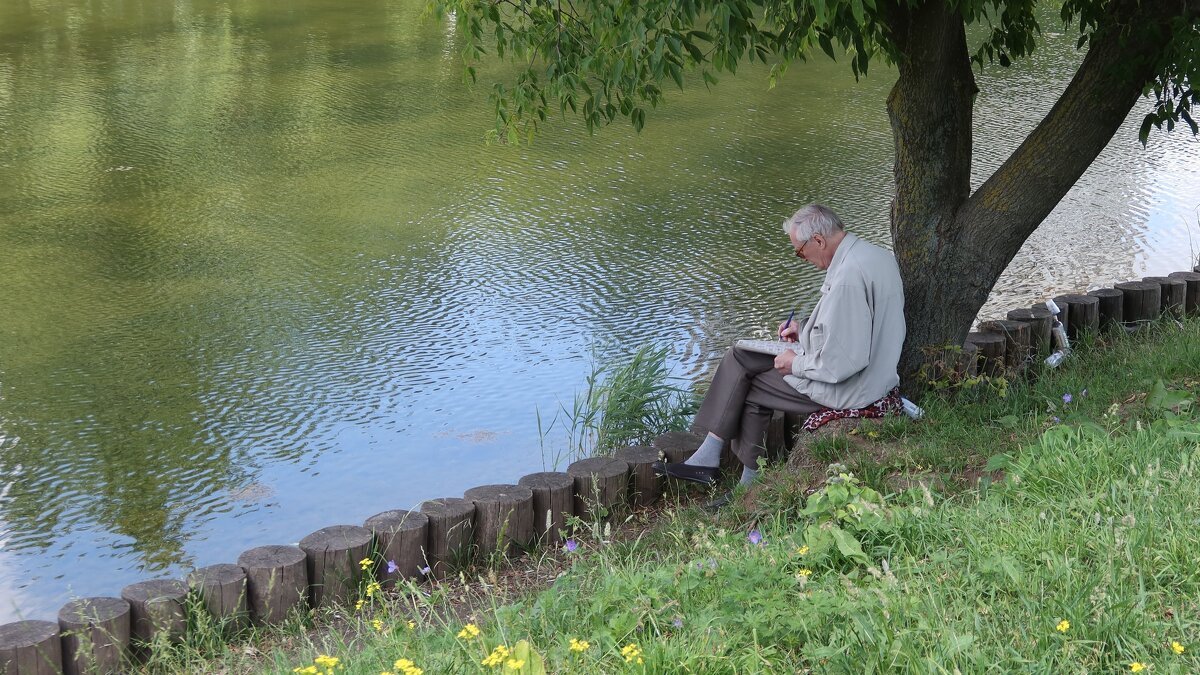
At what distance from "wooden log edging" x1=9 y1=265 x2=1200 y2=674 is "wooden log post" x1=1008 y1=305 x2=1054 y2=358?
60 centimetres

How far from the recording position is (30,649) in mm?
3537

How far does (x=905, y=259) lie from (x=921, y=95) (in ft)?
2.39

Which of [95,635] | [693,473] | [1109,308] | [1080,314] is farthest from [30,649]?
[1109,308]

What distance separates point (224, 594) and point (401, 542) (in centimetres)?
62

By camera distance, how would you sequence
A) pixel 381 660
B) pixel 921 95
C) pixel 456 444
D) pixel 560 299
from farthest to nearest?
pixel 560 299, pixel 456 444, pixel 921 95, pixel 381 660

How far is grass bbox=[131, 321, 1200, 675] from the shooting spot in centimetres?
258

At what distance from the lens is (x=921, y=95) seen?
5.25m

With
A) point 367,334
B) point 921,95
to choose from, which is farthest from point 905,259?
point 367,334

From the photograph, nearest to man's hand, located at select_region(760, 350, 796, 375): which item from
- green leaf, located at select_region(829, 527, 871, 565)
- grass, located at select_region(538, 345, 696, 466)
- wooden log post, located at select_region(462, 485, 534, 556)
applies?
grass, located at select_region(538, 345, 696, 466)

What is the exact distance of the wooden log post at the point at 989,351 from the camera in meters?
5.63

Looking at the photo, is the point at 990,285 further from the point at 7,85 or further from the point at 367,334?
the point at 7,85

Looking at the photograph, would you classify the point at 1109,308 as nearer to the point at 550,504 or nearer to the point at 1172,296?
the point at 1172,296

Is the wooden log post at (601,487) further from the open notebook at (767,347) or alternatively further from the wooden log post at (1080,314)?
the wooden log post at (1080,314)

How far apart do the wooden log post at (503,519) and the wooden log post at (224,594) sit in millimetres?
878
